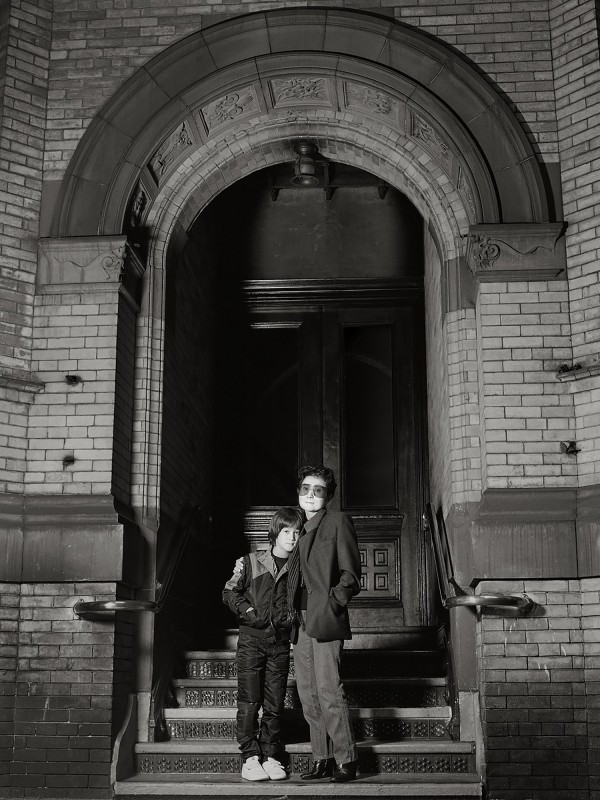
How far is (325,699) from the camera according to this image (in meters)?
5.53

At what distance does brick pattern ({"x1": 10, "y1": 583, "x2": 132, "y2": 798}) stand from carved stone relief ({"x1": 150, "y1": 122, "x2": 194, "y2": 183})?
9.76ft

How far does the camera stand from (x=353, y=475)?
959 cm

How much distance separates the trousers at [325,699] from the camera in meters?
5.51

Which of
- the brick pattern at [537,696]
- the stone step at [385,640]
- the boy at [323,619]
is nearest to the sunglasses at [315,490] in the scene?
the boy at [323,619]

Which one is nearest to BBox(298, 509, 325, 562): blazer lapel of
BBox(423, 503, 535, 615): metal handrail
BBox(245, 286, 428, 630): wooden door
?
BBox(423, 503, 535, 615): metal handrail

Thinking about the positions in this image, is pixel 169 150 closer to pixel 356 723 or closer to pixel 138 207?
pixel 138 207


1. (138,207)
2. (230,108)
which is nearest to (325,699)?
(138,207)

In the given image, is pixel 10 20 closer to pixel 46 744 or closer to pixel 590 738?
pixel 46 744

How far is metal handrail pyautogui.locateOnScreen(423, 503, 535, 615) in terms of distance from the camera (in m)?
5.94

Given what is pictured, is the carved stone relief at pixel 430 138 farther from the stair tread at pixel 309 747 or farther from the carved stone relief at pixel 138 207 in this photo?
the stair tread at pixel 309 747

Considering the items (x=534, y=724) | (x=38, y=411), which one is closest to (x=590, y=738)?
(x=534, y=724)

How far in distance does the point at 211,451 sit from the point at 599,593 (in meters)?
4.44

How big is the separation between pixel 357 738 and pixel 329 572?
1425 mm

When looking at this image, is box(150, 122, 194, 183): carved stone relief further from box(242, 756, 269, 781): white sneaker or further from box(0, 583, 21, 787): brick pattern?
box(242, 756, 269, 781): white sneaker
